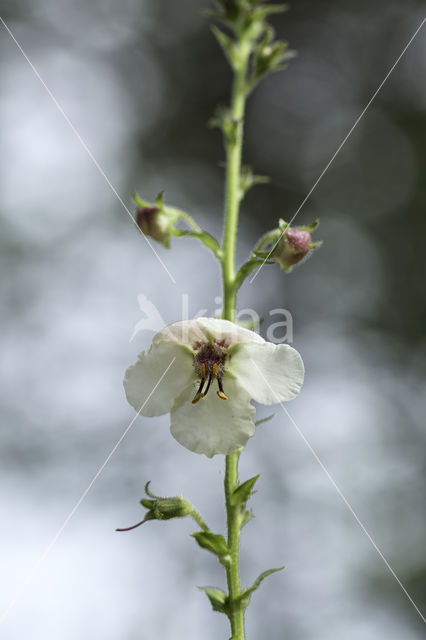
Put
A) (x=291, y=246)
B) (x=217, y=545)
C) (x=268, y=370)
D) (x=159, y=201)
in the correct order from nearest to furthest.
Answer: (x=217, y=545) → (x=268, y=370) → (x=291, y=246) → (x=159, y=201)

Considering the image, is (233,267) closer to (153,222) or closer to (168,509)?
(153,222)

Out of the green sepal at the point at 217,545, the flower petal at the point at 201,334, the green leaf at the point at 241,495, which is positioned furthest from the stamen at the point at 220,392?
the green sepal at the point at 217,545

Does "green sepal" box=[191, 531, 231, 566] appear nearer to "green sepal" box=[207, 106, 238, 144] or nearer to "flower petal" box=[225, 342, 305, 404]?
"flower petal" box=[225, 342, 305, 404]

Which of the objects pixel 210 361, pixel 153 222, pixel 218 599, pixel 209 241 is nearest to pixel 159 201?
pixel 153 222

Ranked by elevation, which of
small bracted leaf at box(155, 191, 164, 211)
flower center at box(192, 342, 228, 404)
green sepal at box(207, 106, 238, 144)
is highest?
green sepal at box(207, 106, 238, 144)

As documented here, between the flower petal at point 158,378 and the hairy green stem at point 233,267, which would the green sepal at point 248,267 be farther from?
the flower petal at point 158,378

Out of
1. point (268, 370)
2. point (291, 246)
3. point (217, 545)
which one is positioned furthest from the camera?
point (291, 246)

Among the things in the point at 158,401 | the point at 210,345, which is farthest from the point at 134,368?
the point at 210,345

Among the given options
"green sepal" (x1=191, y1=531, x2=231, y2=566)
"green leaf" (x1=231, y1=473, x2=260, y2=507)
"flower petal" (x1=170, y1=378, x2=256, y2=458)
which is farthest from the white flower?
"green sepal" (x1=191, y1=531, x2=231, y2=566)
